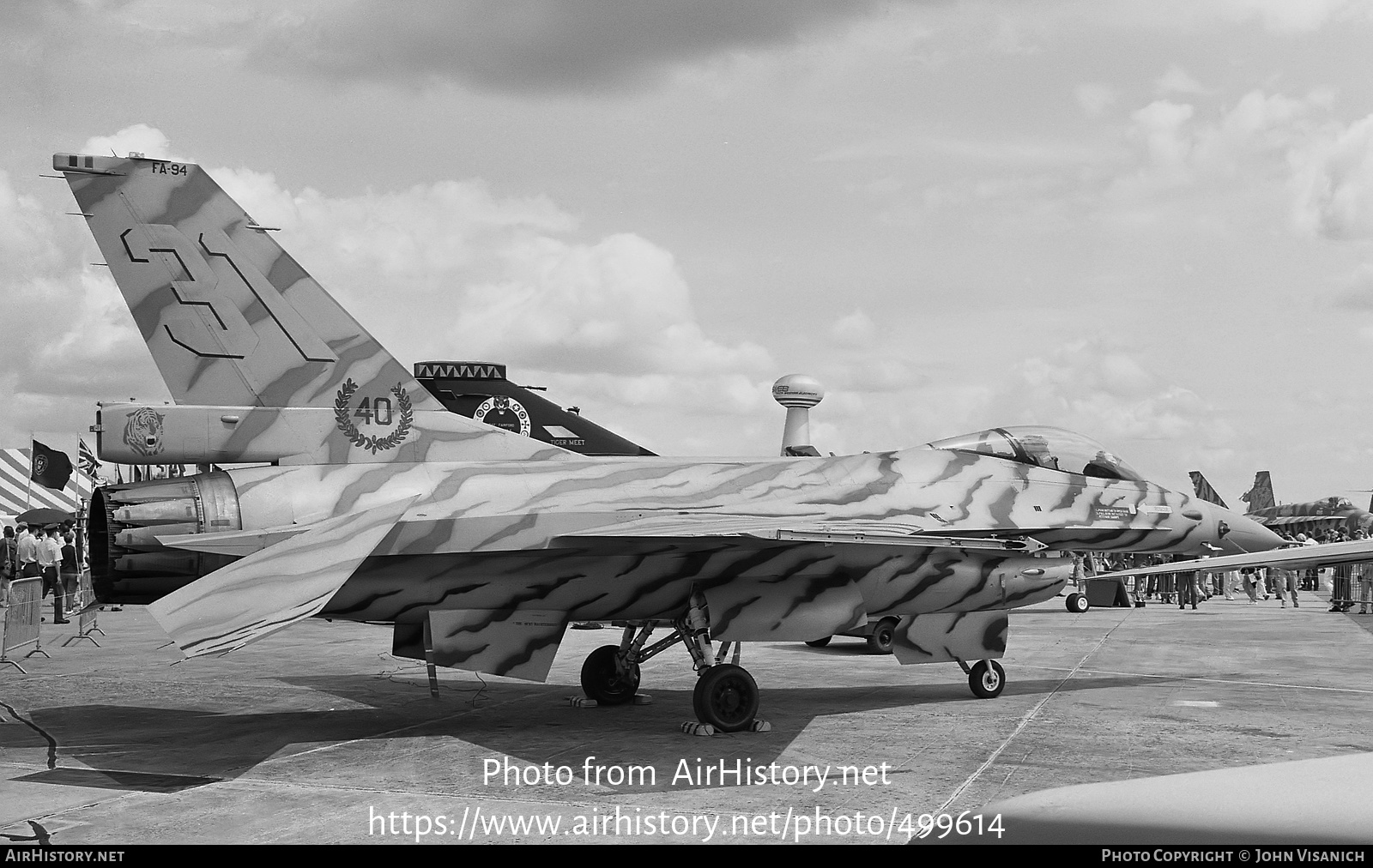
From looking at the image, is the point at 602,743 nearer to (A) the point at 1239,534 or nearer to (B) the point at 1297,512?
(A) the point at 1239,534

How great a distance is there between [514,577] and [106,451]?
11.2ft

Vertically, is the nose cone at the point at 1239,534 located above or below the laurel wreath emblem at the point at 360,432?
below

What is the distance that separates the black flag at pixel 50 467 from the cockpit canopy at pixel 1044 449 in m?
24.4

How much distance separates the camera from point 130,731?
9234 millimetres

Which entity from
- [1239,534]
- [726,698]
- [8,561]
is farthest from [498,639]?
[8,561]

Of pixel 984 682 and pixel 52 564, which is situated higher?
pixel 52 564

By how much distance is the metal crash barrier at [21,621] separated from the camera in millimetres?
13570

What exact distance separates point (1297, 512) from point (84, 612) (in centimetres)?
4851

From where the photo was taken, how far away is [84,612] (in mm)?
16375

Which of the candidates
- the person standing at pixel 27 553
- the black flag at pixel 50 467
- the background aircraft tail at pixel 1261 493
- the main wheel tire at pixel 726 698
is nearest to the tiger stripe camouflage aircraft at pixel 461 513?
the main wheel tire at pixel 726 698

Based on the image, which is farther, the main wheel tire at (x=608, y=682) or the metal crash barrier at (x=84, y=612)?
the metal crash barrier at (x=84, y=612)

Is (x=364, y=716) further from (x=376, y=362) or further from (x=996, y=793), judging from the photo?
(x=996, y=793)

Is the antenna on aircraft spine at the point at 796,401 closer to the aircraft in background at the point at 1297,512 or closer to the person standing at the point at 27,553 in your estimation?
the person standing at the point at 27,553
